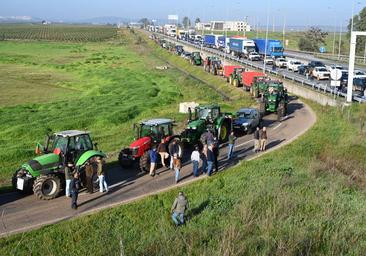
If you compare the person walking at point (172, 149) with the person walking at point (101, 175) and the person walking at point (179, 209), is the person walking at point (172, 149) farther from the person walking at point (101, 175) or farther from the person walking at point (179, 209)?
the person walking at point (179, 209)

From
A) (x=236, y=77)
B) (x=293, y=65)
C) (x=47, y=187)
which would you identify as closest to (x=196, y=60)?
Result: (x=293, y=65)

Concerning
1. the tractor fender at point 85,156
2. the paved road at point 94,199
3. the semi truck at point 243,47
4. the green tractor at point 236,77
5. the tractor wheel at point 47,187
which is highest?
the semi truck at point 243,47

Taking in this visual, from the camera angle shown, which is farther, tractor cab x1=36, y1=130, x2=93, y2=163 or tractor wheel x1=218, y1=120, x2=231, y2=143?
tractor wheel x1=218, y1=120, x2=231, y2=143

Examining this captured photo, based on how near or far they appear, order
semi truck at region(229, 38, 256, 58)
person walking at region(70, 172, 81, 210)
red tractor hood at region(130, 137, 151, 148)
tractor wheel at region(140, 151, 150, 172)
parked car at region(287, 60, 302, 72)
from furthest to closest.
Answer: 1. semi truck at region(229, 38, 256, 58)
2. parked car at region(287, 60, 302, 72)
3. red tractor hood at region(130, 137, 151, 148)
4. tractor wheel at region(140, 151, 150, 172)
5. person walking at region(70, 172, 81, 210)

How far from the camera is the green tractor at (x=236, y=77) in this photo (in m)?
49.2

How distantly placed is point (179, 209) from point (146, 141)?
670 centimetres

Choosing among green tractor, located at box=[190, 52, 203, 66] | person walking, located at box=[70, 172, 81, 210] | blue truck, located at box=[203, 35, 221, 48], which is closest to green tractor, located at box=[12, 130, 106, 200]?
person walking, located at box=[70, 172, 81, 210]

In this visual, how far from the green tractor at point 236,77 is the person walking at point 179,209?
34674 millimetres

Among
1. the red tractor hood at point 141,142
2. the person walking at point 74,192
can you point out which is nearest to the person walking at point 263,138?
the red tractor hood at point 141,142

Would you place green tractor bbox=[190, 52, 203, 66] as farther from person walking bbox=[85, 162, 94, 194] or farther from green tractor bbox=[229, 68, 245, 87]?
person walking bbox=[85, 162, 94, 194]

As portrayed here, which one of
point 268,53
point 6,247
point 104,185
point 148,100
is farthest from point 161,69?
point 6,247

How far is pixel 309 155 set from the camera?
2416cm

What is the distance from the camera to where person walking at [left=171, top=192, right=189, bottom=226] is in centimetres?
1494

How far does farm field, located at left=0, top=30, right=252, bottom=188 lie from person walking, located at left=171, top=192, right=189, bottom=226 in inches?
338
